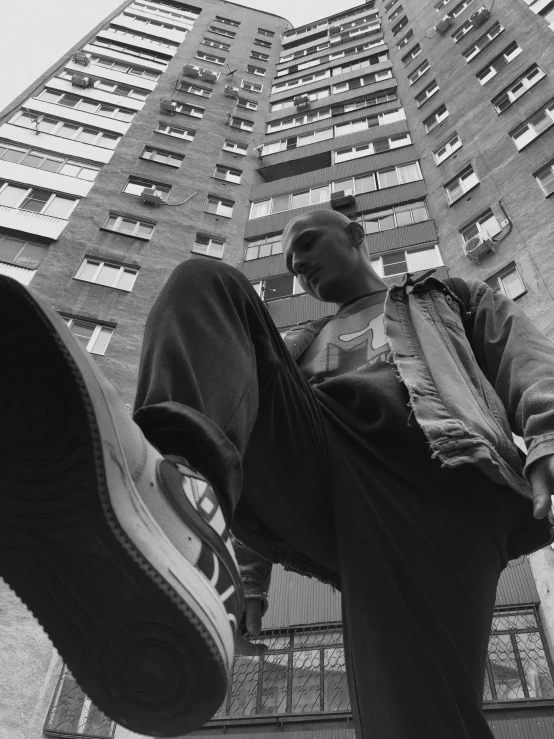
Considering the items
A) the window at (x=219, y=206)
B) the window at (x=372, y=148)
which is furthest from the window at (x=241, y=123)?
the window at (x=219, y=206)

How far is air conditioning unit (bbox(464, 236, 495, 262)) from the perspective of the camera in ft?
54.9

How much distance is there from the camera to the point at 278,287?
65.6ft

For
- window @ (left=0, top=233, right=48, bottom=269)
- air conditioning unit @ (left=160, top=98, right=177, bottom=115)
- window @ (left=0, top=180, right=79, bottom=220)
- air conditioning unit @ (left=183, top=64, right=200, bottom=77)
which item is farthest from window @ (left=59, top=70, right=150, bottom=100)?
window @ (left=0, top=233, right=48, bottom=269)

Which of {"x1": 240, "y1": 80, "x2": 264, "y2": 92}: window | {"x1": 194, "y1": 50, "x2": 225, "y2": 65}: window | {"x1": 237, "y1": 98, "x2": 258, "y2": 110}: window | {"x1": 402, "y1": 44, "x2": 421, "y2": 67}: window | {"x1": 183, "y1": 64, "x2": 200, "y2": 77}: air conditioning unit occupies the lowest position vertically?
{"x1": 237, "y1": 98, "x2": 258, "y2": 110}: window

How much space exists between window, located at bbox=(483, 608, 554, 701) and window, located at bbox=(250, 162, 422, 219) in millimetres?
16911

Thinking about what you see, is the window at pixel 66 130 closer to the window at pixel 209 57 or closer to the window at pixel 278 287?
the window at pixel 278 287

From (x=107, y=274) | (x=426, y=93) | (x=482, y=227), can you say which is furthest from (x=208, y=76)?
(x=482, y=227)

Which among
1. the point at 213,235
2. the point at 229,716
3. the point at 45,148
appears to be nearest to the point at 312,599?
the point at 229,716

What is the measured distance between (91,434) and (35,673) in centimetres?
1110

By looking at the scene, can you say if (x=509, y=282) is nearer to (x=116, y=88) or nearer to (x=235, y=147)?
(x=235, y=147)

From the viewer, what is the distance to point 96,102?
2834 centimetres

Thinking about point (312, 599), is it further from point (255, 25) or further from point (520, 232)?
point (255, 25)

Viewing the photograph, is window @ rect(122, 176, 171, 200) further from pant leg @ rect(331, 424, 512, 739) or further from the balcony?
pant leg @ rect(331, 424, 512, 739)

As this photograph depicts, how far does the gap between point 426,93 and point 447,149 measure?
5.98 m
